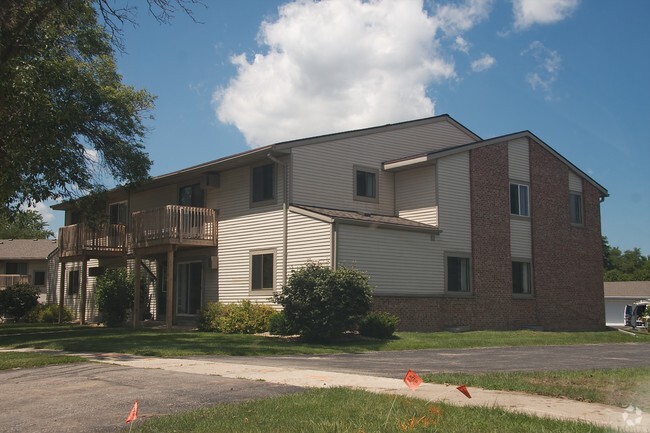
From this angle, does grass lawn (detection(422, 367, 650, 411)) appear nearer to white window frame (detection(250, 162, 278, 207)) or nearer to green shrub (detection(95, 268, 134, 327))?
white window frame (detection(250, 162, 278, 207))

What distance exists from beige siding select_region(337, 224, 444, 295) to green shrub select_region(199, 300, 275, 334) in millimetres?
3563

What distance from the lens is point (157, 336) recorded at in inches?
824

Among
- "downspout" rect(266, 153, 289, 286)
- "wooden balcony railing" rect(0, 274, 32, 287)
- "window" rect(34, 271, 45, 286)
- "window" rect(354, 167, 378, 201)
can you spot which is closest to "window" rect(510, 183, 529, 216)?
"window" rect(354, 167, 378, 201)

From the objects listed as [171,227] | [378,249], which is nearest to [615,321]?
[378,249]

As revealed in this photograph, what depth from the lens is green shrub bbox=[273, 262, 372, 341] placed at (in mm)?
18656

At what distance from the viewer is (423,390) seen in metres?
9.17

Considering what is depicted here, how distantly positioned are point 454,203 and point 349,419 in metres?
19.1

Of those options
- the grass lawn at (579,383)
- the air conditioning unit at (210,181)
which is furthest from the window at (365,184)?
the grass lawn at (579,383)

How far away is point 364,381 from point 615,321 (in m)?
46.8

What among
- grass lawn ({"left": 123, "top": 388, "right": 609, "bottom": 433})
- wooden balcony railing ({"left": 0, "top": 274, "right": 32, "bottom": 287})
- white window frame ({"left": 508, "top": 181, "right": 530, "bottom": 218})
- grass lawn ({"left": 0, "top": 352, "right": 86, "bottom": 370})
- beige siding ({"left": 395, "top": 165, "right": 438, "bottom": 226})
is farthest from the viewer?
wooden balcony railing ({"left": 0, "top": 274, "right": 32, "bottom": 287})

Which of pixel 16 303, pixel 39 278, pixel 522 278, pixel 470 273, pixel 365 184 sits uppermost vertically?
pixel 365 184

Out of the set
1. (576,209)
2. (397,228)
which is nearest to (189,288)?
(397,228)

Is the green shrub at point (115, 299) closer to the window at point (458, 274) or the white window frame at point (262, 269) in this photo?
the white window frame at point (262, 269)

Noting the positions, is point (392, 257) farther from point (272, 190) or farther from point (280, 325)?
point (272, 190)
